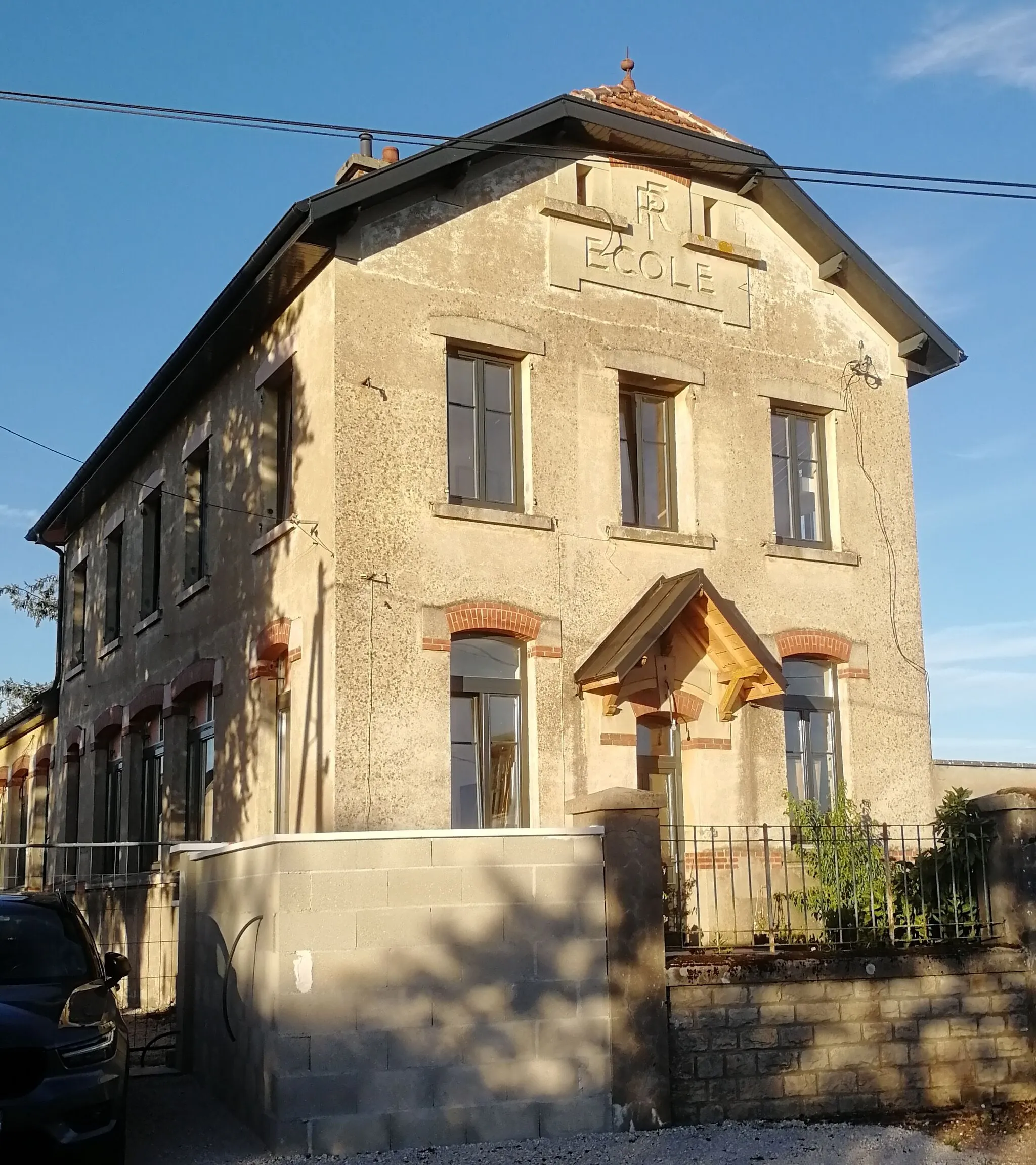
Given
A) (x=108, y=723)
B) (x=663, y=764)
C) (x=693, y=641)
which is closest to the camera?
(x=663, y=764)

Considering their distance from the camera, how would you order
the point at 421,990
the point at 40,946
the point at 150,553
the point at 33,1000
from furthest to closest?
the point at 150,553 < the point at 40,946 < the point at 421,990 < the point at 33,1000

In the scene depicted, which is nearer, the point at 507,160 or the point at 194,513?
the point at 507,160

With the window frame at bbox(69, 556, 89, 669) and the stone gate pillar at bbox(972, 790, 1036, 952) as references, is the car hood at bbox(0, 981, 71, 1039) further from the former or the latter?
the window frame at bbox(69, 556, 89, 669)

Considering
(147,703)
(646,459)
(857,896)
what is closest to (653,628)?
(646,459)

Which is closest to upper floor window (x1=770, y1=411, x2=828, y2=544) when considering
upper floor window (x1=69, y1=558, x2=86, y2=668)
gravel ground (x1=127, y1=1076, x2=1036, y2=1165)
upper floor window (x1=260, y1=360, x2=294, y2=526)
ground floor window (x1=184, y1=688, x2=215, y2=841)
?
upper floor window (x1=260, y1=360, x2=294, y2=526)

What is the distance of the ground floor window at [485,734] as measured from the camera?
13188mm

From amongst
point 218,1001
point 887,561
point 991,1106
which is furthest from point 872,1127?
point 887,561

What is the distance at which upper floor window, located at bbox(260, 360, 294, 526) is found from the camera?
14641 millimetres

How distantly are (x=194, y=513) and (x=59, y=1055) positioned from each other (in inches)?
410

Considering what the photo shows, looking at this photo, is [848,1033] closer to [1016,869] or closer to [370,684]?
[1016,869]

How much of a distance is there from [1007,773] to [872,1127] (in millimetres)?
10781

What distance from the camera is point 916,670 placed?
52.8ft

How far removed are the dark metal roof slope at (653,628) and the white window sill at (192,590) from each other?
17.2 feet

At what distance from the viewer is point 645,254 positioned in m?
15.2
